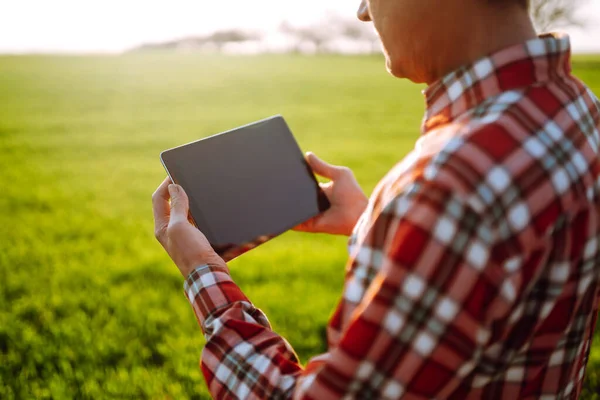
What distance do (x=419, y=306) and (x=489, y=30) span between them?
1.86ft

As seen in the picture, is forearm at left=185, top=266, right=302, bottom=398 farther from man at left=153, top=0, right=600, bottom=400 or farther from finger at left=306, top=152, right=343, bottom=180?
finger at left=306, top=152, right=343, bottom=180

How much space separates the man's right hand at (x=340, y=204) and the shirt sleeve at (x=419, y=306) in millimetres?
1156

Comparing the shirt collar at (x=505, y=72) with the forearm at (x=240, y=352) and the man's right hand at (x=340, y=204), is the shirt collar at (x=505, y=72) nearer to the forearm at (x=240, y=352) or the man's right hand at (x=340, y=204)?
the forearm at (x=240, y=352)

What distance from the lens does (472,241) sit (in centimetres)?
94

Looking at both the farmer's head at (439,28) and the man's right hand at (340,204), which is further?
the man's right hand at (340,204)

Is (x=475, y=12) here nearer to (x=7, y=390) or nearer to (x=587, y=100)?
(x=587, y=100)

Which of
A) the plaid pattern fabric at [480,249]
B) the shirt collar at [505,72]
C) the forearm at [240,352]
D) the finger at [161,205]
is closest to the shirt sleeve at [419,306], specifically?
the plaid pattern fabric at [480,249]

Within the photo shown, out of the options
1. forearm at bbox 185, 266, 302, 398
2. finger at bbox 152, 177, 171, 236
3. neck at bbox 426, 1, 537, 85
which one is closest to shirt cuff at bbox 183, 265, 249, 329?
forearm at bbox 185, 266, 302, 398

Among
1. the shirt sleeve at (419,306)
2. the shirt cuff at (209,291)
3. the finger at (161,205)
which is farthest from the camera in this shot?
the finger at (161,205)

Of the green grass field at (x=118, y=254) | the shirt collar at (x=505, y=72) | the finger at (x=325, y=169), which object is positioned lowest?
the green grass field at (x=118, y=254)

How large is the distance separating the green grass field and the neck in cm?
258

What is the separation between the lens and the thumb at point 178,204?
5.63ft

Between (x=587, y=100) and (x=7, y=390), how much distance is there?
315 centimetres

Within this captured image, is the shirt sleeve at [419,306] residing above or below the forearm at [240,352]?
above
